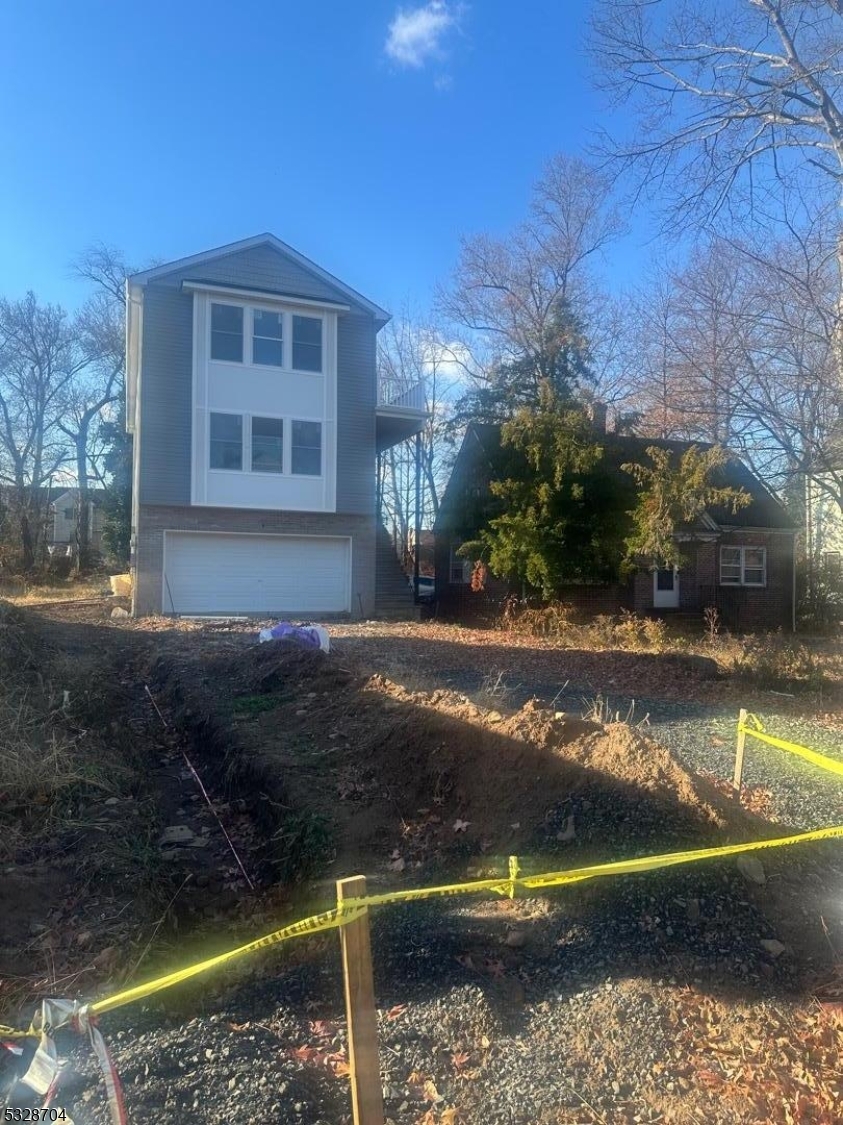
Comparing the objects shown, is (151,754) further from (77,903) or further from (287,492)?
(287,492)

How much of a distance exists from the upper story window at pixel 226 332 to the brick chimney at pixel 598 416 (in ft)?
28.2

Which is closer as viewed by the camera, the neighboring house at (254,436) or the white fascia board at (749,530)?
the neighboring house at (254,436)

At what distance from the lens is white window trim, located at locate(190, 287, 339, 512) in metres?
20.0

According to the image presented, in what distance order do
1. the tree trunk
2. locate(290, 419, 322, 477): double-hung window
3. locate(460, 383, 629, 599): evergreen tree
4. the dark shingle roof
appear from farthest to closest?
the tree trunk → locate(290, 419, 322, 477): double-hung window → the dark shingle roof → locate(460, 383, 629, 599): evergreen tree

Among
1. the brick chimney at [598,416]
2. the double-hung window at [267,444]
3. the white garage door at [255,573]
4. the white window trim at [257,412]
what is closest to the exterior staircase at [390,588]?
the white garage door at [255,573]

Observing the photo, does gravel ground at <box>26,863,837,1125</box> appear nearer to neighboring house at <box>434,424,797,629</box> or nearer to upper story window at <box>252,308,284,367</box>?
neighboring house at <box>434,424,797,629</box>

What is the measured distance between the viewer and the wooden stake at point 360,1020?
2.52m

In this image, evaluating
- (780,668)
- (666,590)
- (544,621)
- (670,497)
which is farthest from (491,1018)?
(666,590)

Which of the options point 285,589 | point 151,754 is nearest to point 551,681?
point 151,754

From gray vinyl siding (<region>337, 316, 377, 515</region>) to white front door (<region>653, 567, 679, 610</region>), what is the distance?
27.6 ft

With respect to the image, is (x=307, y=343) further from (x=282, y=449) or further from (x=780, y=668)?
(x=780, y=668)

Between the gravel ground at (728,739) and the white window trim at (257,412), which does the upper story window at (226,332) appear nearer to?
→ the white window trim at (257,412)

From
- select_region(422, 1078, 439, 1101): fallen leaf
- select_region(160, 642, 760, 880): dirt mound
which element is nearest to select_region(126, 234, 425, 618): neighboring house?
select_region(160, 642, 760, 880): dirt mound

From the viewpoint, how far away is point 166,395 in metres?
19.7
